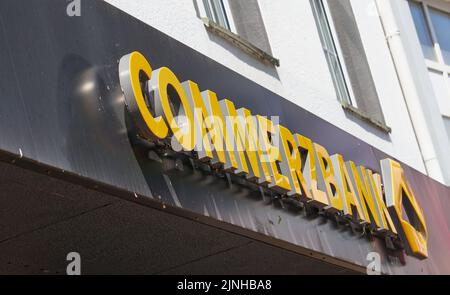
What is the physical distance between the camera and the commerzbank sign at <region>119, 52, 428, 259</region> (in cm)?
634

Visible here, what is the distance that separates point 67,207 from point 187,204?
2.91 feet

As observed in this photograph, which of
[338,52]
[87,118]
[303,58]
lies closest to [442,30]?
[338,52]

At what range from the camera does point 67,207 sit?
5.80 meters

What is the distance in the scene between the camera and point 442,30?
1395cm

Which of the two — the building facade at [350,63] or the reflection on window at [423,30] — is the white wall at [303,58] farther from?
the reflection on window at [423,30]

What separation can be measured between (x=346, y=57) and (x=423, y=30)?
8.76ft

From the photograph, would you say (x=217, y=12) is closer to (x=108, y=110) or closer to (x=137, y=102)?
(x=137, y=102)

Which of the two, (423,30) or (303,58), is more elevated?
(423,30)

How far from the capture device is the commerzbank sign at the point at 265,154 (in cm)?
634

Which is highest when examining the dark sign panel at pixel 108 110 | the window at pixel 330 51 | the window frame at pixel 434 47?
the window frame at pixel 434 47

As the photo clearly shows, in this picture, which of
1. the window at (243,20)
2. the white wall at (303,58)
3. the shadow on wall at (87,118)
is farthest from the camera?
the window at (243,20)

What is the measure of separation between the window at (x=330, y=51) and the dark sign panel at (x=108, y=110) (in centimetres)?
274

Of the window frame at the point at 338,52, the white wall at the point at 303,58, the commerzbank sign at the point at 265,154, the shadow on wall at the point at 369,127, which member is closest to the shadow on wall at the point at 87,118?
the commerzbank sign at the point at 265,154
